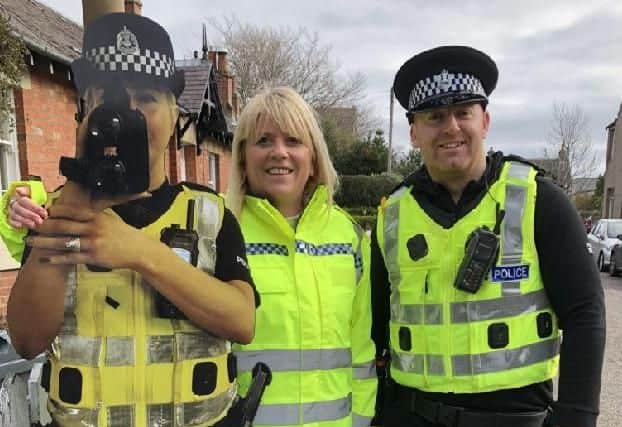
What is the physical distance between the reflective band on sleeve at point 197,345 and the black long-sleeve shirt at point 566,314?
0.97m

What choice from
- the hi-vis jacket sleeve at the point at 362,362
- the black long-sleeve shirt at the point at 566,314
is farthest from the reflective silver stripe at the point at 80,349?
the black long-sleeve shirt at the point at 566,314

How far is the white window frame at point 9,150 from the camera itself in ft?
16.4

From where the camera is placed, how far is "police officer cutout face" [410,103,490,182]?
1.75m

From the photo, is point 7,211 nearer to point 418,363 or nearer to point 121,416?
point 121,416

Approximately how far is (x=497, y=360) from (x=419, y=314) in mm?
308

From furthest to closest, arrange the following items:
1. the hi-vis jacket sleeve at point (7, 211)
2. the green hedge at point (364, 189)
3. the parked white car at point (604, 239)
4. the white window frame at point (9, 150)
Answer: the green hedge at point (364, 189), the parked white car at point (604, 239), the white window frame at point (9, 150), the hi-vis jacket sleeve at point (7, 211)

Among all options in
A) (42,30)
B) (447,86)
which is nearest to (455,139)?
(447,86)

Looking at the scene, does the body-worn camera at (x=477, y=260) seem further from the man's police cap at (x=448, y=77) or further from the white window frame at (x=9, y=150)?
the white window frame at (x=9, y=150)

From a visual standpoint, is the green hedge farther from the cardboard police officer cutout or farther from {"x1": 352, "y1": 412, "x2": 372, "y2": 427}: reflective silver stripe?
the cardboard police officer cutout

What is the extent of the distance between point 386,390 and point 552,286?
78 centimetres

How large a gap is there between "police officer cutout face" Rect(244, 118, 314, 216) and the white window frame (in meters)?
4.25

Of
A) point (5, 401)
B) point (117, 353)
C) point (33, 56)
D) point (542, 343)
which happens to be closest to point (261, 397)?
point (117, 353)

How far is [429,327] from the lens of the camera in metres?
1.74

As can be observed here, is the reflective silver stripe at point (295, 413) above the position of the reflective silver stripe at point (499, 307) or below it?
below
